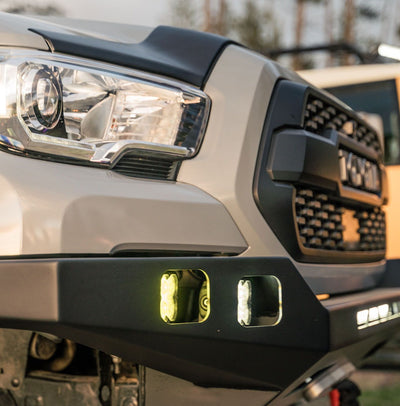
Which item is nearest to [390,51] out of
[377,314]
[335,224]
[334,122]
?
[334,122]

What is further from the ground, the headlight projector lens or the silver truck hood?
the silver truck hood

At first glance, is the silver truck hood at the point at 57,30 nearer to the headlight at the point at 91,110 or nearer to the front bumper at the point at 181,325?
the headlight at the point at 91,110

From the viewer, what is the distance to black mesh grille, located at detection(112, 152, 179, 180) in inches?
59.7

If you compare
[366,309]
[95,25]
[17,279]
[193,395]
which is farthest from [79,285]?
[366,309]

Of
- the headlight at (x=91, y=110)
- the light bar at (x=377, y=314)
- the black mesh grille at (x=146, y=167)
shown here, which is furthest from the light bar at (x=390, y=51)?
the black mesh grille at (x=146, y=167)

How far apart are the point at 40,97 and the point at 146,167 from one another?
0.29m

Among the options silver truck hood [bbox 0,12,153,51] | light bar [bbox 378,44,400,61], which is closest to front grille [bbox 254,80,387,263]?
silver truck hood [bbox 0,12,153,51]

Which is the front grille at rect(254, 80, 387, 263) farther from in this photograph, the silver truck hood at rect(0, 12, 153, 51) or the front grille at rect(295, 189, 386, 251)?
the silver truck hood at rect(0, 12, 153, 51)

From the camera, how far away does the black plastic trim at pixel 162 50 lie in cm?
153

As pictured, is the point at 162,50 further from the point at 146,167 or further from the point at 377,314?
the point at 377,314

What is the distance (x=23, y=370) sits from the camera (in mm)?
1771

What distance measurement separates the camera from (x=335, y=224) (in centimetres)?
218

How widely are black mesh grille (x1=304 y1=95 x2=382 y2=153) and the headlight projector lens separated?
0.80 meters

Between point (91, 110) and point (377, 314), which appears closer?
point (91, 110)
